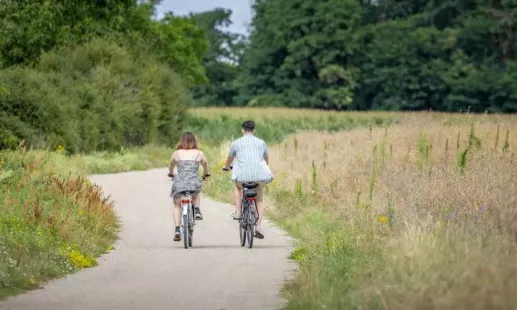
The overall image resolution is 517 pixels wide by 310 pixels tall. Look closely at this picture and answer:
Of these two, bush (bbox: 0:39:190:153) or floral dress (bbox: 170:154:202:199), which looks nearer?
floral dress (bbox: 170:154:202:199)

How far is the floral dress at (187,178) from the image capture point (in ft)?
51.5

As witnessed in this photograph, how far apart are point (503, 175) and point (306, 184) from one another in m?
5.65

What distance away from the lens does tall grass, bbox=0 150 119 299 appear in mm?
12125

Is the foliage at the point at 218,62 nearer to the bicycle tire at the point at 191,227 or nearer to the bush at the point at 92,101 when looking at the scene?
the bush at the point at 92,101

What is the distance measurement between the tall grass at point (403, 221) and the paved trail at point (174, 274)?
493 mm

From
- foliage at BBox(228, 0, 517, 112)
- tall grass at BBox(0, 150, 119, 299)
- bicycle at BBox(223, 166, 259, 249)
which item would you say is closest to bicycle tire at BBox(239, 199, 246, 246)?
bicycle at BBox(223, 166, 259, 249)

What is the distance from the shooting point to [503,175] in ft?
55.8

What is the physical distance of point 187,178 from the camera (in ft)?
51.7

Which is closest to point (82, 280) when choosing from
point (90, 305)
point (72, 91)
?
point (90, 305)

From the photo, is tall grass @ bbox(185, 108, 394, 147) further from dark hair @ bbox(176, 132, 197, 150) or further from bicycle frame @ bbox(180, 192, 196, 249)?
bicycle frame @ bbox(180, 192, 196, 249)

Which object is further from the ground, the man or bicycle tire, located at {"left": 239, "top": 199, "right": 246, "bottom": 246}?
the man

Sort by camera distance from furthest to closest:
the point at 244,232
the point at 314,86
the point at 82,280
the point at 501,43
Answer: the point at 314,86 < the point at 501,43 < the point at 244,232 < the point at 82,280

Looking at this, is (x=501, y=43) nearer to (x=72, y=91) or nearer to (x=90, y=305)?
(x=72, y=91)

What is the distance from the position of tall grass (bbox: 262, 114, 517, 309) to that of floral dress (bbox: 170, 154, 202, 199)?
1866 millimetres
